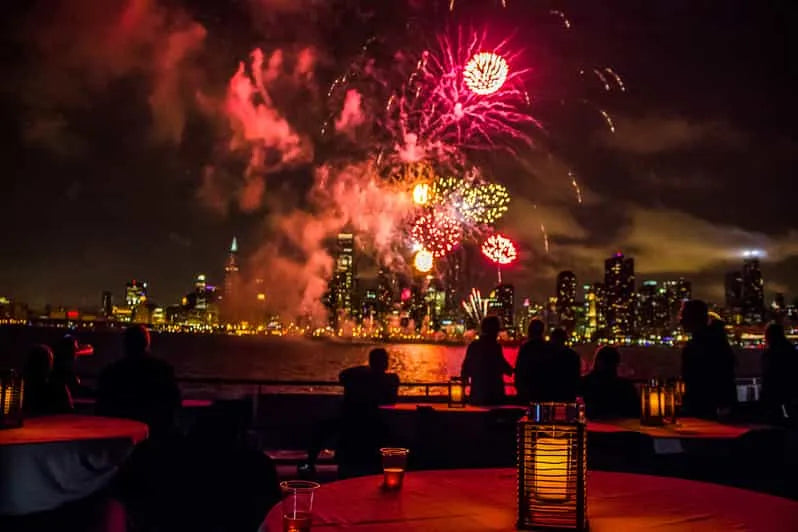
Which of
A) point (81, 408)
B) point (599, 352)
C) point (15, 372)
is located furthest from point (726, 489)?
point (81, 408)

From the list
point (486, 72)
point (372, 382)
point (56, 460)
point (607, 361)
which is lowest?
point (56, 460)

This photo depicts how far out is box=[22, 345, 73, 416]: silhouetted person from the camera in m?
6.12

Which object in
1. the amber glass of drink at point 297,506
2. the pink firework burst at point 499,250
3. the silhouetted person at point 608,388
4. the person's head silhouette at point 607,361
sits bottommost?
the amber glass of drink at point 297,506

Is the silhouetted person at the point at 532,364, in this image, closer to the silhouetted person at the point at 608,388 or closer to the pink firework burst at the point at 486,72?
the silhouetted person at the point at 608,388

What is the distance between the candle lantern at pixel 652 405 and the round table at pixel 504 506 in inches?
82.7

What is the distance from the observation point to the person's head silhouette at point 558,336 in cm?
876

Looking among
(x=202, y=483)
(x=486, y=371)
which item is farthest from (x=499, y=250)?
(x=202, y=483)

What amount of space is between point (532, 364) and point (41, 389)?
4.15m

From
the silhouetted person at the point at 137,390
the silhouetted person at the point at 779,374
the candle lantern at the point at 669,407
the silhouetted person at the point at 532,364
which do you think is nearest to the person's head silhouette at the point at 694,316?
the silhouetted person at the point at 779,374

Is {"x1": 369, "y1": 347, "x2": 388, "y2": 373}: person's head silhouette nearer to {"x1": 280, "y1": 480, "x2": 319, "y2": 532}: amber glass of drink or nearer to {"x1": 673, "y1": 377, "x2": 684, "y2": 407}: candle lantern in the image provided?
{"x1": 673, "y1": 377, "x2": 684, "y2": 407}: candle lantern

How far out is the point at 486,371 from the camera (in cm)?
801

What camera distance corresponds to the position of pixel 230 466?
3238 millimetres

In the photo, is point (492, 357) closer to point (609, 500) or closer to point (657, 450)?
point (657, 450)

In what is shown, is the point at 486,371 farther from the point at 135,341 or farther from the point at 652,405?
the point at 135,341
